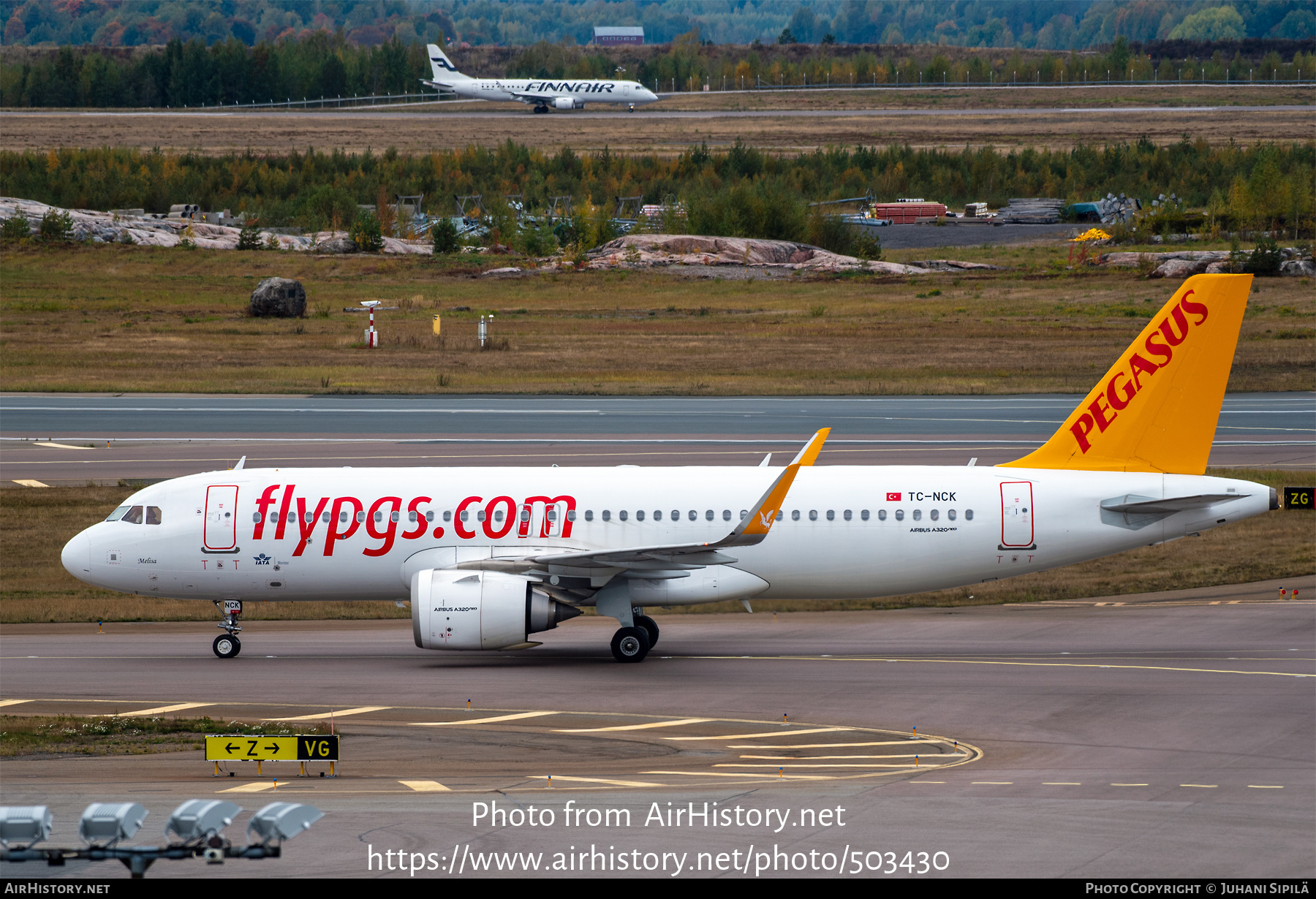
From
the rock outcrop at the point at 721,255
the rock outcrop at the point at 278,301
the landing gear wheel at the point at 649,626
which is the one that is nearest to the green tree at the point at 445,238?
the rock outcrop at the point at 721,255

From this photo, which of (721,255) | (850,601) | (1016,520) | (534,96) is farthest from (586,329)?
(534,96)

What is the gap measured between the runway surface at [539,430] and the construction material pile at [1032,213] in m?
74.7

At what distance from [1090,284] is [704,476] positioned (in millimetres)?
73819

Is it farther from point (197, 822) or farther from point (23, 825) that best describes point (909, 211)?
point (23, 825)

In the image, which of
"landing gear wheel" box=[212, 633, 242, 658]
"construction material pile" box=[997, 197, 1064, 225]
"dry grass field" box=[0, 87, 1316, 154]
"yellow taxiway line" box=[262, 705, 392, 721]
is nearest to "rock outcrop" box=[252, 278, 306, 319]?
"landing gear wheel" box=[212, 633, 242, 658]

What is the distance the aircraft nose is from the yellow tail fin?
2036 centimetres

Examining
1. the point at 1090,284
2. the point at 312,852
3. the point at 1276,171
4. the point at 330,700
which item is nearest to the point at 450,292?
the point at 1090,284

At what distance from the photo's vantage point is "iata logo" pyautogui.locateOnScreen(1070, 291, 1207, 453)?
30828 millimetres

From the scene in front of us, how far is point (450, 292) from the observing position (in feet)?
328

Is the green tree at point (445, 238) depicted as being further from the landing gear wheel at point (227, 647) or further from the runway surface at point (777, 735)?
the landing gear wheel at point (227, 647)

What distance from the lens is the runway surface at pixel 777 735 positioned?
57.5 ft

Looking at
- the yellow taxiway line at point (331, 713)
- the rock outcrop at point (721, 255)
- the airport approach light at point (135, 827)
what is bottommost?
the yellow taxiway line at point (331, 713)

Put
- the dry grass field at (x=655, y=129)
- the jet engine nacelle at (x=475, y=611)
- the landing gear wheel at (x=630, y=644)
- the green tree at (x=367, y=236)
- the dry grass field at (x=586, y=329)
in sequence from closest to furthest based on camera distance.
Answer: the jet engine nacelle at (x=475, y=611) → the landing gear wheel at (x=630, y=644) → the dry grass field at (x=586, y=329) → the green tree at (x=367, y=236) → the dry grass field at (x=655, y=129)

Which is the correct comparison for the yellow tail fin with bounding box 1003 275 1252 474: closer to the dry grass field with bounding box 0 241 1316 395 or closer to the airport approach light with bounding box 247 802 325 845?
the airport approach light with bounding box 247 802 325 845
